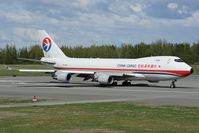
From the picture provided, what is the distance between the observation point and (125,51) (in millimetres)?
140625

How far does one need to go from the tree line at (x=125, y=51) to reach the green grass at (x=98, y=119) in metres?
98.1

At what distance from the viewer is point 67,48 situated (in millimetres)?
167000

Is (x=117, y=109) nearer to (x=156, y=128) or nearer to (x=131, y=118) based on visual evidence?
(x=131, y=118)

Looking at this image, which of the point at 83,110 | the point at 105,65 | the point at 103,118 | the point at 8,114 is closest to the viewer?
the point at 103,118

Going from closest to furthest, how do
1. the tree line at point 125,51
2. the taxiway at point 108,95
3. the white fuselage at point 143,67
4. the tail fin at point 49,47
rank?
1. the taxiway at point 108,95
2. the white fuselage at point 143,67
3. the tail fin at point 49,47
4. the tree line at point 125,51

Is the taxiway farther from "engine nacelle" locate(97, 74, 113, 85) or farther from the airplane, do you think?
"engine nacelle" locate(97, 74, 113, 85)

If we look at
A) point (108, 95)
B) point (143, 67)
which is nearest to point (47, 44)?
point (143, 67)

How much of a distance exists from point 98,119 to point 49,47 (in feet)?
122

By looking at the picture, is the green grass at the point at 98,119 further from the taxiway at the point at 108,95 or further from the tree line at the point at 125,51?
the tree line at the point at 125,51

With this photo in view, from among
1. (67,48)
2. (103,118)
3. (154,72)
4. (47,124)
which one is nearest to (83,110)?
(103,118)

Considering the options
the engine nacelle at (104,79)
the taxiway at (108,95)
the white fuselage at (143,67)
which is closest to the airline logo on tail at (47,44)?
the white fuselage at (143,67)

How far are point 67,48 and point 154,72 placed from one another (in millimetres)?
124069

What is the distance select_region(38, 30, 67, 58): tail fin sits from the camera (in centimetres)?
5333

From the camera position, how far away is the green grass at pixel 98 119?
14.4 metres
